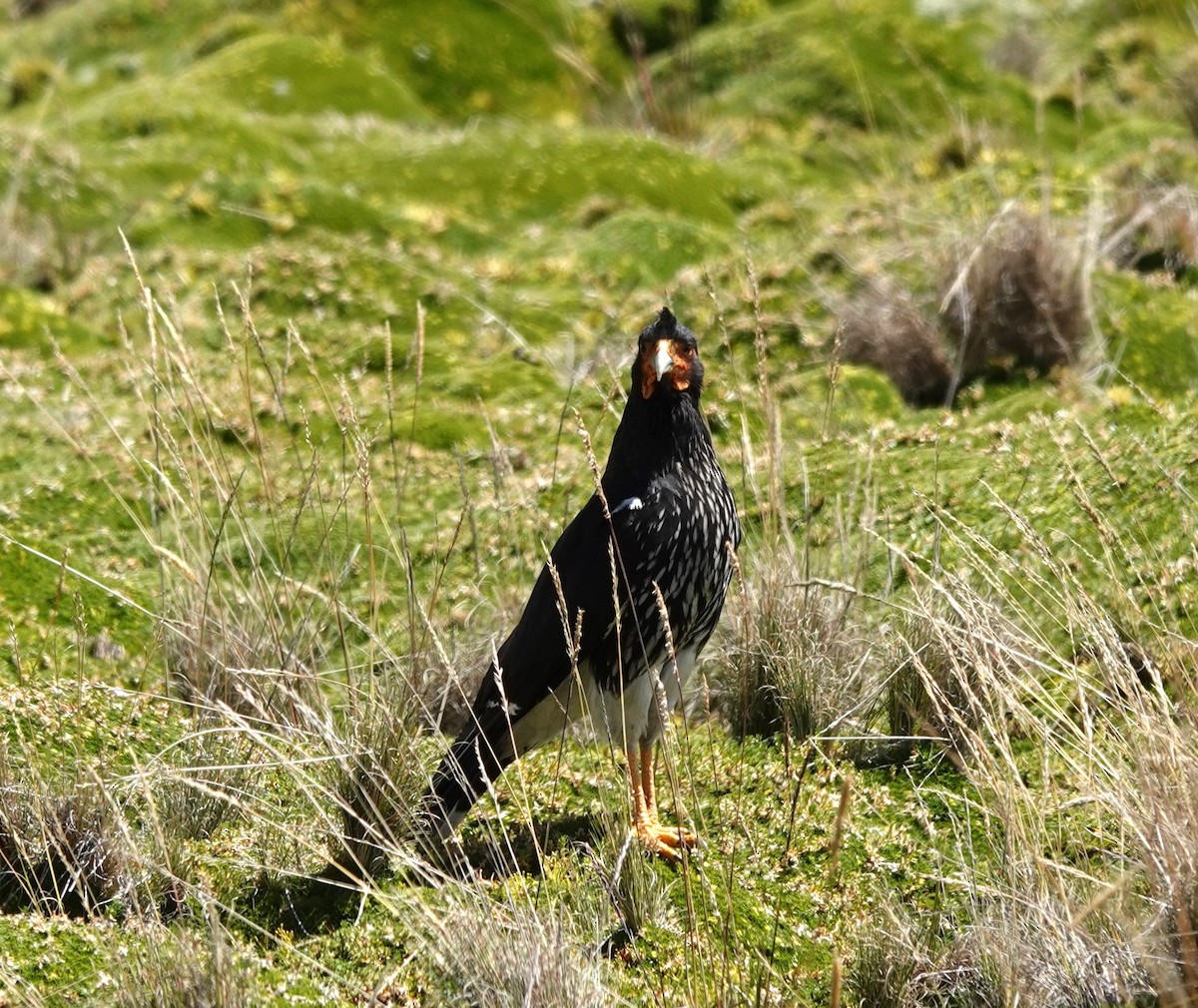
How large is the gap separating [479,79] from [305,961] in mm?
14273

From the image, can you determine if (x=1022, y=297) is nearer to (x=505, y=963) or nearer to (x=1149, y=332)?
(x=1149, y=332)

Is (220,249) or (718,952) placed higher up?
(220,249)

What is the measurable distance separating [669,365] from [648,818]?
4.13ft

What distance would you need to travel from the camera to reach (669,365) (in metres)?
4.13

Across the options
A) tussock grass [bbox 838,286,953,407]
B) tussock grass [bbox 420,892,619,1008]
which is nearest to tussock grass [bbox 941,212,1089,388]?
tussock grass [bbox 838,286,953,407]

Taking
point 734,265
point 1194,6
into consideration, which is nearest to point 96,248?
point 734,265

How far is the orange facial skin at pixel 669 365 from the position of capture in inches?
163

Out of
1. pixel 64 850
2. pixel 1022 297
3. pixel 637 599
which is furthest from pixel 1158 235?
pixel 64 850

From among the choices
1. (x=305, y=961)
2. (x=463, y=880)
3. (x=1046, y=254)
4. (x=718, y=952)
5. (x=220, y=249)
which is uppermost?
(x=220, y=249)

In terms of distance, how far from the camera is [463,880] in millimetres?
3266

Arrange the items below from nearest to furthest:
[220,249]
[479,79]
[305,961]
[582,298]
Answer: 1. [305,961]
2. [582,298]
3. [220,249]
4. [479,79]

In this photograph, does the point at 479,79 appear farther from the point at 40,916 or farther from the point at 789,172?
the point at 40,916

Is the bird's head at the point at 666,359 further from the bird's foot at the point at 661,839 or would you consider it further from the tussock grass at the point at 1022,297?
the tussock grass at the point at 1022,297

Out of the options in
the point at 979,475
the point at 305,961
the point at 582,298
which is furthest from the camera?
the point at 582,298
